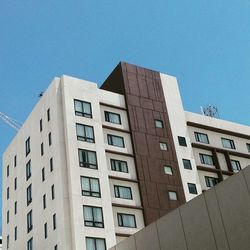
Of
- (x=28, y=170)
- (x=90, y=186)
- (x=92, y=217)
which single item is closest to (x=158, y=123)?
(x=90, y=186)

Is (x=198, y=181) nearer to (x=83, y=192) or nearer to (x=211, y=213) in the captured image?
(x=83, y=192)

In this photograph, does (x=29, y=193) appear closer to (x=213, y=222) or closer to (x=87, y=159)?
(x=87, y=159)

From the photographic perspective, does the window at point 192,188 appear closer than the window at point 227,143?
Yes

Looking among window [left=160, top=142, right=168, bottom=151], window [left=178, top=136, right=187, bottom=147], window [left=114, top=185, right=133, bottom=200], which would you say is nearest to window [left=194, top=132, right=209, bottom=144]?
window [left=178, top=136, right=187, bottom=147]

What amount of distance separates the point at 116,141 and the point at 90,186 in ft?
27.0

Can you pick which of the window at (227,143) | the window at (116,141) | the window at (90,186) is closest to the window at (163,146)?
the window at (116,141)

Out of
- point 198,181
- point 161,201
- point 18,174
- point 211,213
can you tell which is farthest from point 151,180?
point 211,213

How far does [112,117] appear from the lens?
2448 inches

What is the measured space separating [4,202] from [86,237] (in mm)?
20257

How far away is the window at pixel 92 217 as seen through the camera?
5178 centimetres

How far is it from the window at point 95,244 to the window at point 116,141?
12.6 meters

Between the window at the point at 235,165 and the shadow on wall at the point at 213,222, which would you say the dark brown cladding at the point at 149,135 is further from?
the shadow on wall at the point at 213,222

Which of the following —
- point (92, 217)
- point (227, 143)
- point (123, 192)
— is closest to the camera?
point (92, 217)

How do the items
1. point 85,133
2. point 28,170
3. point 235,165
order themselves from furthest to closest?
point 235,165 < point 28,170 < point 85,133
